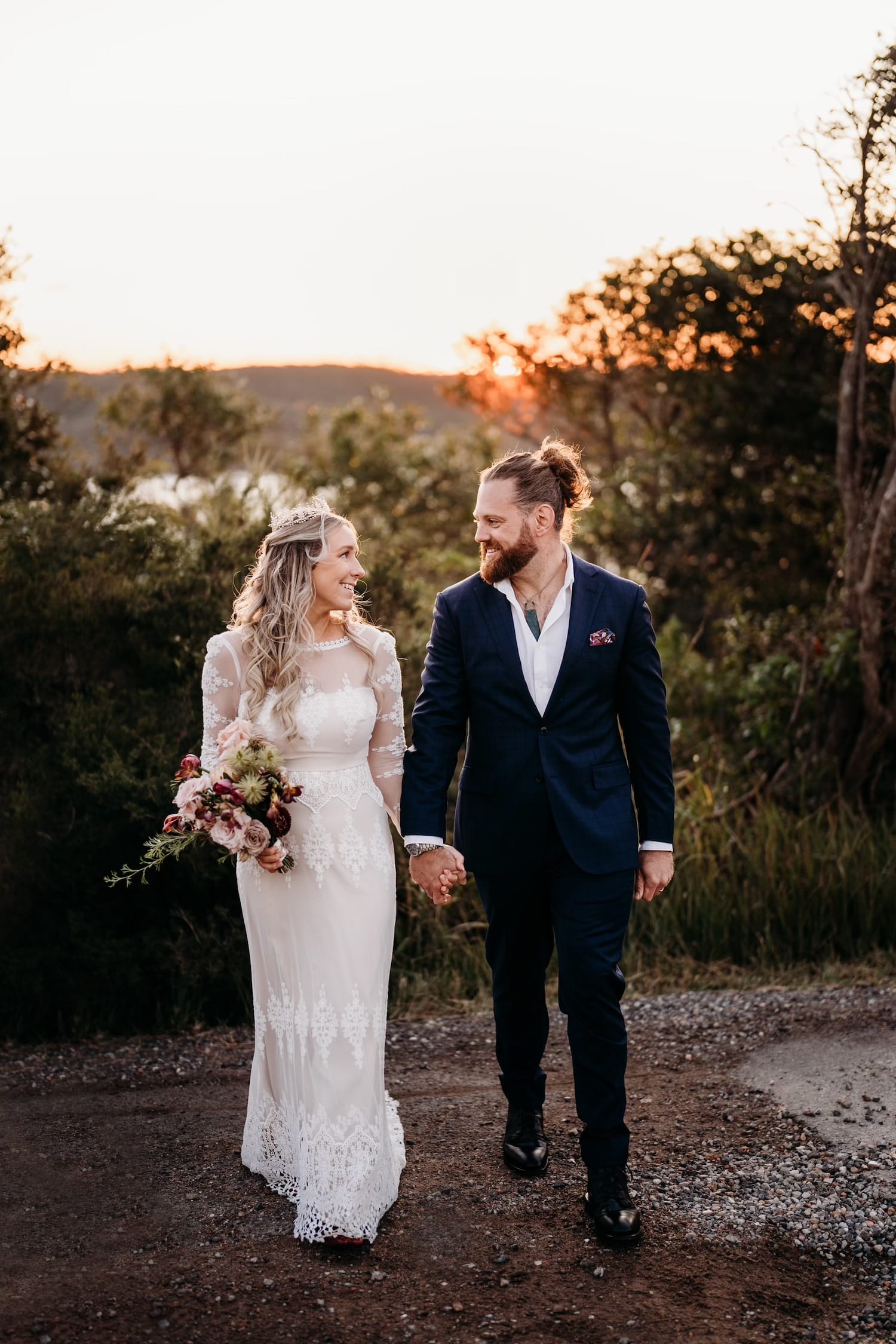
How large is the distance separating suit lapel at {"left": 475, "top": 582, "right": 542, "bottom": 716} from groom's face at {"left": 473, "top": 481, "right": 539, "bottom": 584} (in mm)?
58

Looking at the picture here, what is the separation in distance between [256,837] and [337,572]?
0.87 m

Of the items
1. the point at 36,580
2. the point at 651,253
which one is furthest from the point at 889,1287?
the point at 651,253

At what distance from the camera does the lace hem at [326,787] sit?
12.5ft

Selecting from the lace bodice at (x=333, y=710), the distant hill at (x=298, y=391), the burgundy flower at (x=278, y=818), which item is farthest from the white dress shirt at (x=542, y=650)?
the distant hill at (x=298, y=391)

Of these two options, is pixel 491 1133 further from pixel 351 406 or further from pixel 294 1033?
pixel 351 406

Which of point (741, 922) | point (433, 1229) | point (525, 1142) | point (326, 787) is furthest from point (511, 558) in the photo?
point (741, 922)

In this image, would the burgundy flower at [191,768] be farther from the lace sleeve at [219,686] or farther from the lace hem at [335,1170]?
the lace hem at [335,1170]

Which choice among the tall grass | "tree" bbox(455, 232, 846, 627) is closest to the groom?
the tall grass

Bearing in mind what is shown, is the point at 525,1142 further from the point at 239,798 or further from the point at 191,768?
the point at 191,768

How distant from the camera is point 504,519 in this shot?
12.3 feet

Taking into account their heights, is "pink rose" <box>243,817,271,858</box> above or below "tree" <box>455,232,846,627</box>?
below

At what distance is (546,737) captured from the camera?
3723 millimetres

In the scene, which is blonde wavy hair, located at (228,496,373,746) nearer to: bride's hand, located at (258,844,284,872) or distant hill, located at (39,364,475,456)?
bride's hand, located at (258,844,284,872)

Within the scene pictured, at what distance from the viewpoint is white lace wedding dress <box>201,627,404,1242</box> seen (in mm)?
3645
